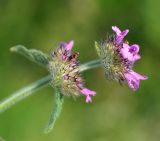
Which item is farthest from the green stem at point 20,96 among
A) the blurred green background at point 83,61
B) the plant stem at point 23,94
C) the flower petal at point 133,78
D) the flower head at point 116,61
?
the blurred green background at point 83,61

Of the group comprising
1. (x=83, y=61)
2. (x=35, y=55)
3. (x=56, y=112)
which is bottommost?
(x=56, y=112)

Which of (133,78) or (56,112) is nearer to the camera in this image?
(56,112)

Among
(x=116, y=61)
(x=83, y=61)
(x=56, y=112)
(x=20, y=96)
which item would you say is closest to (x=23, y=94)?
(x=20, y=96)

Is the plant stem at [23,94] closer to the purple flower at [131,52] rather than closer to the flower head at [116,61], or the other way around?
the flower head at [116,61]

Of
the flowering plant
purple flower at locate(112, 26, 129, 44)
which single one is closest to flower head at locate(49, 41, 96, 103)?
the flowering plant

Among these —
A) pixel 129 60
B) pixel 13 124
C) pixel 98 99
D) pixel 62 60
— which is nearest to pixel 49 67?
pixel 62 60

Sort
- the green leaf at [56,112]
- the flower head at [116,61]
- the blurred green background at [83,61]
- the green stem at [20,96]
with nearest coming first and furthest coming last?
the green leaf at [56,112] → the green stem at [20,96] → the flower head at [116,61] → the blurred green background at [83,61]

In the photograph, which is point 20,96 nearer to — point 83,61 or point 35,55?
point 35,55

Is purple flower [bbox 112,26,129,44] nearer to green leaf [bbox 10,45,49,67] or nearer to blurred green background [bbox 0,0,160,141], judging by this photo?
green leaf [bbox 10,45,49,67]
